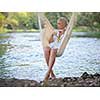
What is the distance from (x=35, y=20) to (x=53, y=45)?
303mm

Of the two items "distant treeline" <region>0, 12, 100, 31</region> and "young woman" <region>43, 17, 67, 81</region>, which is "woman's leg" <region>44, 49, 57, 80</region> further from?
"distant treeline" <region>0, 12, 100, 31</region>

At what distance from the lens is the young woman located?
395cm

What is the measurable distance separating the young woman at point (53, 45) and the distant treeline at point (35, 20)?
57 mm

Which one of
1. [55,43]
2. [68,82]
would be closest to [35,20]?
[55,43]

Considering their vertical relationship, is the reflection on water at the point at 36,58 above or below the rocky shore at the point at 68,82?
above

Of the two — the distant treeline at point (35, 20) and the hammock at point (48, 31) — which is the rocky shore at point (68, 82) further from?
the distant treeline at point (35, 20)

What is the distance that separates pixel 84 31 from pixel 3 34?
0.80 metres

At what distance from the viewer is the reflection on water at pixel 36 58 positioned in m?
3.95

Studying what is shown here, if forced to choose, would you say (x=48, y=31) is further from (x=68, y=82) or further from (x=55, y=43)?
(x=68, y=82)

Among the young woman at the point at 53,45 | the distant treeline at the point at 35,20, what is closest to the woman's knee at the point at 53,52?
the young woman at the point at 53,45

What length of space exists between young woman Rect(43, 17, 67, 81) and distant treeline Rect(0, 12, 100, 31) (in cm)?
6

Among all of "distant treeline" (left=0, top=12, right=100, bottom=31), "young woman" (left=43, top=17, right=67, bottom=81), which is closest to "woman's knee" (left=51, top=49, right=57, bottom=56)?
"young woman" (left=43, top=17, right=67, bottom=81)

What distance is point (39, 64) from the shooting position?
13.0 feet
